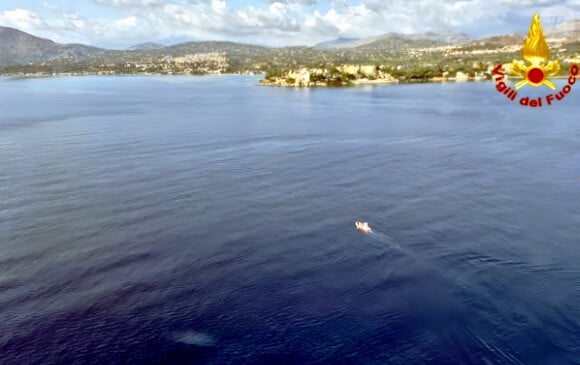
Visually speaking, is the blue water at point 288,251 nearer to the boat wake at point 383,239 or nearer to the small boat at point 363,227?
the boat wake at point 383,239

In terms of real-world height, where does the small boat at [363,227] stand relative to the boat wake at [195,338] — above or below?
above

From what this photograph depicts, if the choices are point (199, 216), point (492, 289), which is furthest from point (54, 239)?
point (492, 289)

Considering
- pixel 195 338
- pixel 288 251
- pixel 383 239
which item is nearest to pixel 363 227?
pixel 383 239

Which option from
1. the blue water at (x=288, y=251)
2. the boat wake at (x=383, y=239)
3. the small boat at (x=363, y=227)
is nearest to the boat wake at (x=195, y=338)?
the blue water at (x=288, y=251)

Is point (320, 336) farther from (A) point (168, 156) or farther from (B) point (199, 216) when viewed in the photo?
(A) point (168, 156)

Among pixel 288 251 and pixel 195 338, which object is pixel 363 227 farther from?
pixel 195 338

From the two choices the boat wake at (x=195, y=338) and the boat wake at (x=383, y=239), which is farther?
the boat wake at (x=383, y=239)

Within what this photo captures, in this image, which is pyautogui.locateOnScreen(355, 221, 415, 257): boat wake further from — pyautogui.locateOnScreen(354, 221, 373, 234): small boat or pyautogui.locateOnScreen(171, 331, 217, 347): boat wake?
pyautogui.locateOnScreen(171, 331, 217, 347): boat wake

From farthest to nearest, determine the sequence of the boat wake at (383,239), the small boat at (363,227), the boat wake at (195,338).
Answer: the small boat at (363,227)
the boat wake at (383,239)
the boat wake at (195,338)
